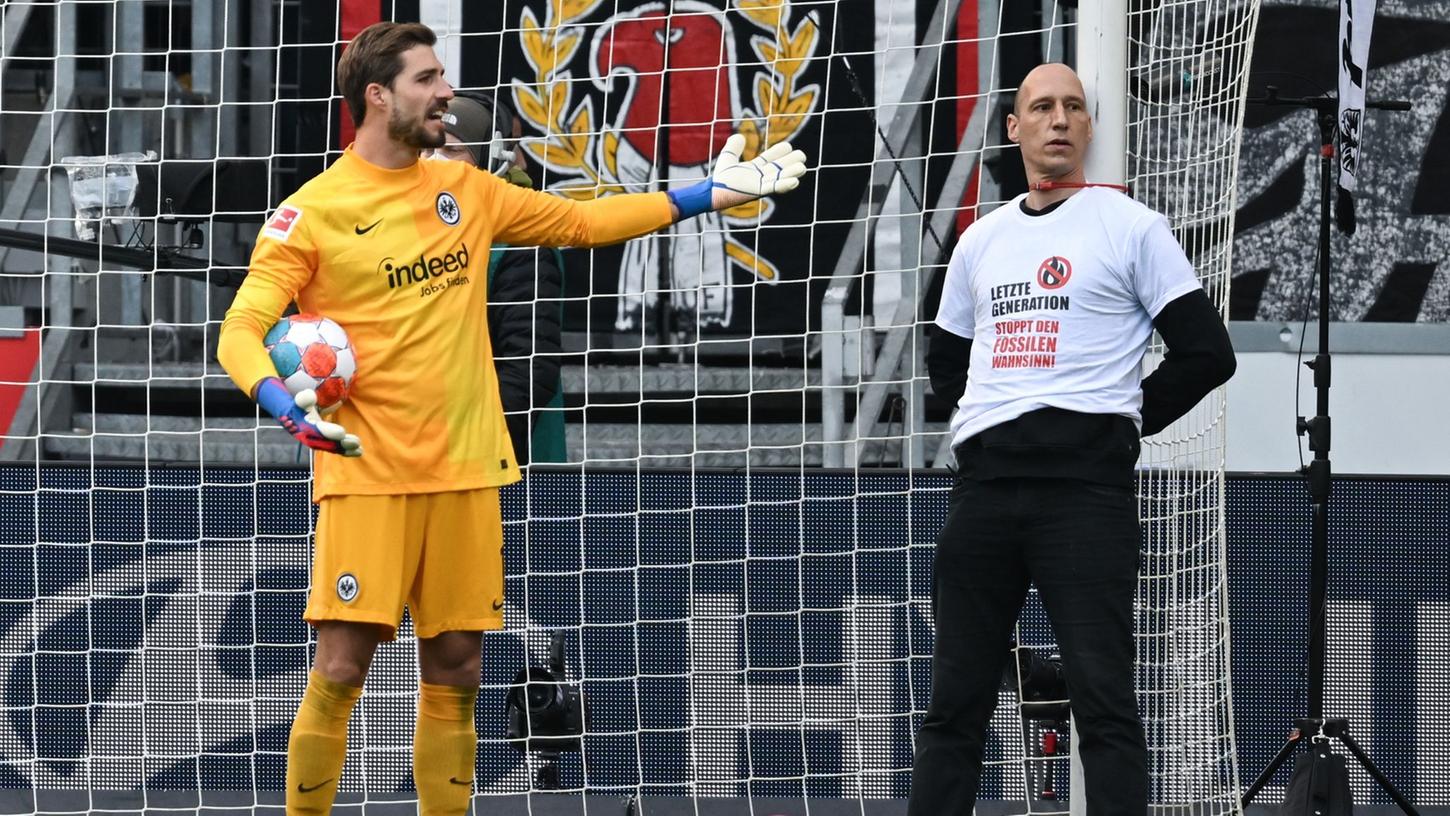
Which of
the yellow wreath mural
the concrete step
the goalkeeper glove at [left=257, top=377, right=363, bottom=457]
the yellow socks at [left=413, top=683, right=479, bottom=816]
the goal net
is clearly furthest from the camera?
the yellow wreath mural

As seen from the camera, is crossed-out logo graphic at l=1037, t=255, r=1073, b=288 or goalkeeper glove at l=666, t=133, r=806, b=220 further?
goalkeeper glove at l=666, t=133, r=806, b=220

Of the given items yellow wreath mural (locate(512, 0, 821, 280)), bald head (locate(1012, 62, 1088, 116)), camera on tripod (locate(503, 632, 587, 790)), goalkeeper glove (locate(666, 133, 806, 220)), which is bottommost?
camera on tripod (locate(503, 632, 587, 790))

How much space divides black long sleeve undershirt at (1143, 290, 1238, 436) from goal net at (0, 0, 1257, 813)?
1.08 m

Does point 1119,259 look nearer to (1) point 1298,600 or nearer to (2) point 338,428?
(2) point 338,428

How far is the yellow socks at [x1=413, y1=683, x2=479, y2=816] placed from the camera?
4426 millimetres

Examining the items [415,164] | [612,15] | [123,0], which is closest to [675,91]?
[612,15]

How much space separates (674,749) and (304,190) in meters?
2.63

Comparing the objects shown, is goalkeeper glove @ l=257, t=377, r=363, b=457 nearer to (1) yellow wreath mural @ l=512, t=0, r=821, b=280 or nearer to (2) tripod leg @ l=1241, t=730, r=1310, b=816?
(2) tripod leg @ l=1241, t=730, r=1310, b=816

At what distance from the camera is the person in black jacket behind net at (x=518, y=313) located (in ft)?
18.6

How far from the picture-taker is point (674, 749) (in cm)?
626

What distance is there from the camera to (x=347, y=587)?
4297mm

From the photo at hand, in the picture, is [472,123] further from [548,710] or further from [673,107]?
[673,107]

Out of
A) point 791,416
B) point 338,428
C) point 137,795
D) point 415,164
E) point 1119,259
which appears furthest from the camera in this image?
point 791,416

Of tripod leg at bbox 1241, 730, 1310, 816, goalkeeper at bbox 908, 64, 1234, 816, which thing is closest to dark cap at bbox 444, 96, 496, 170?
goalkeeper at bbox 908, 64, 1234, 816
